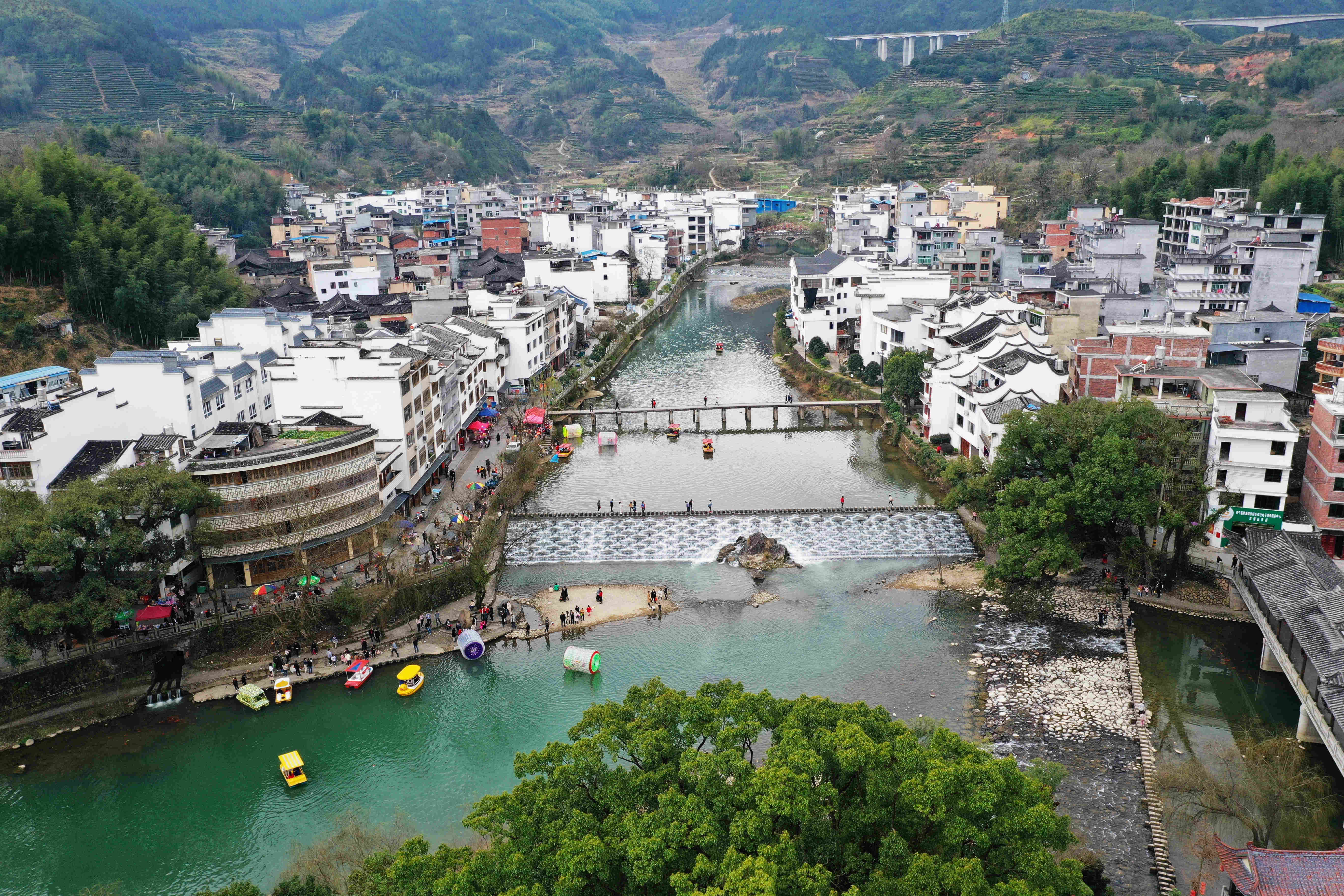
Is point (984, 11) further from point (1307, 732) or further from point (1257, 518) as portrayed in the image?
point (1307, 732)

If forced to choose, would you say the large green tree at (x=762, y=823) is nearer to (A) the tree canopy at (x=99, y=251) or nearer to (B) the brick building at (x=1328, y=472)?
(B) the brick building at (x=1328, y=472)

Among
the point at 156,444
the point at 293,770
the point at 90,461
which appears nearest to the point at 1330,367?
the point at 293,770

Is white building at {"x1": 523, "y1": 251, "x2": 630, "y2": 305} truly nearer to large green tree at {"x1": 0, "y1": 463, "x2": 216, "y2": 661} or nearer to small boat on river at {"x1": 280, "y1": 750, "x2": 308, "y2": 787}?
large green tree at {"x1": 0, "y1": 463, "x2": 216, "y2": 661}

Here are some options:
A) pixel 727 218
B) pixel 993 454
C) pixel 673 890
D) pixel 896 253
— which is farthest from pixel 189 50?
pixel 673 890

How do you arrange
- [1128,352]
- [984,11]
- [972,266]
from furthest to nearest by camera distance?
Answer: [984,11], [972,266], [1128,352]

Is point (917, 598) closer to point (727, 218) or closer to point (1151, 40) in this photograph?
point (727, 218)

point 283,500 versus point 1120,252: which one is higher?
point 1120,252

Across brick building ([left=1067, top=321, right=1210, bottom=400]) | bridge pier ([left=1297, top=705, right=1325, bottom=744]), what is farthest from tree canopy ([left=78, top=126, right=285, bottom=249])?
bridge pier ([left=1297, top=705, right=1325, bottom=744])

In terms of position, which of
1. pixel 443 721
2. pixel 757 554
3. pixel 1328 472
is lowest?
pixel 443 721
